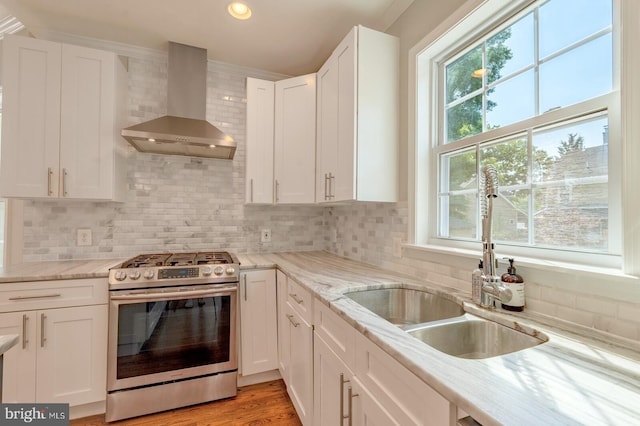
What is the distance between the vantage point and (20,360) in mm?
1632

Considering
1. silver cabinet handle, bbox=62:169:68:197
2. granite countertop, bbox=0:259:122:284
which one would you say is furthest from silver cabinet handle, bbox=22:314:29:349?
silver cabinet handle, bbox=62:169:68:197

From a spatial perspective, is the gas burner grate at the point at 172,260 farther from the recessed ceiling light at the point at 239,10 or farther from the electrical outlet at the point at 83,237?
the recessed ceiling light at the point at 239,10

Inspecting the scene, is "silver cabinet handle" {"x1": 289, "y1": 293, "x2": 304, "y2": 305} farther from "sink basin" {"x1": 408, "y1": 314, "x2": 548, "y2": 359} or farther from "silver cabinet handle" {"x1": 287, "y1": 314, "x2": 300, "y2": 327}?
"sink basin" {"x1": 408, "y1": 314, "x2": 548, "y2": 359}

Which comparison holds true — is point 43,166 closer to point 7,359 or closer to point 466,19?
point 7,359

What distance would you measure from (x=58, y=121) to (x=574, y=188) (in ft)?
9.83

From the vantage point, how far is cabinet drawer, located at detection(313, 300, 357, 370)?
1.08 meters

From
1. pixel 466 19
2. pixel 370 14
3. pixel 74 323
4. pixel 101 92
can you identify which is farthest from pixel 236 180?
pixel 466 19

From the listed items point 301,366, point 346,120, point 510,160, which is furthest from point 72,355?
point 510,160

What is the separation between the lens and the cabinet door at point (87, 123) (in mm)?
1964

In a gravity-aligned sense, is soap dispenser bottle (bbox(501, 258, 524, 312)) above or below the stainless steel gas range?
above

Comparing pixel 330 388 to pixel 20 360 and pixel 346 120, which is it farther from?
pixel 20 360

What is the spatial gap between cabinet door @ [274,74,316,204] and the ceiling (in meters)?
0.32

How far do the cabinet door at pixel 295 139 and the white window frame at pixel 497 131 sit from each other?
84cm

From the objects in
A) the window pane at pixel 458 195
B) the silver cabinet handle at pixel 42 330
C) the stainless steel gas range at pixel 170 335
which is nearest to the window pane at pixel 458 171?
the window pane at pixel 458 195
